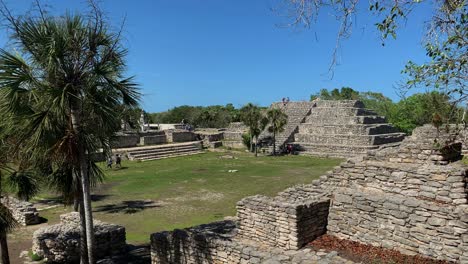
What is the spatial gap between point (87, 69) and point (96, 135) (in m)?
1.43

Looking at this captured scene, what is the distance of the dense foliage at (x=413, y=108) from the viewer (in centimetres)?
573

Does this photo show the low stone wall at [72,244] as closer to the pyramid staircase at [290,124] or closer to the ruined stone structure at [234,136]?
the pyramid staircase at [290,124]

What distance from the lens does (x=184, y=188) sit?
2014cm

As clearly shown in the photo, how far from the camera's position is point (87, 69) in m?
7.57

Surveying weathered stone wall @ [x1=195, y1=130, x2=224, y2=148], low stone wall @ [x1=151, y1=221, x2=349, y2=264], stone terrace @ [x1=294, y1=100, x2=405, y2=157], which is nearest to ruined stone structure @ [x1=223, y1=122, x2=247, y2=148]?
weathered stone wall @ [x1=195, y1=130, x2=224, y2=148]

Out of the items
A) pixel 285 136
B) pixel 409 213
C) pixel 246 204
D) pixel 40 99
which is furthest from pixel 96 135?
pixel 285 136

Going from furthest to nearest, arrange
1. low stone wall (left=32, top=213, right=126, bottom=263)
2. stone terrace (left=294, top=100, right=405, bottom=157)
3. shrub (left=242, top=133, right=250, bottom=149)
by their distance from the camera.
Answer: shrub (left=242, top=133, right=250, bottom=149) < stone terrace (left=294, top=100, right=405, bottom=157) < low stone wall (left=32, top=213, right=126, bottom=263)

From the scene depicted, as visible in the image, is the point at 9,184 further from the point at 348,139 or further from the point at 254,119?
the point at 348,139

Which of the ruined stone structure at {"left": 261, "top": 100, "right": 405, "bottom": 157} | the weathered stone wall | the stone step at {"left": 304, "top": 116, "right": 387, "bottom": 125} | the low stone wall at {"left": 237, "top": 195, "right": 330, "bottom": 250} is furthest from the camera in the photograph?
the weathered stone wall

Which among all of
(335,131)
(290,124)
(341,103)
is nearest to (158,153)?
(290,124)

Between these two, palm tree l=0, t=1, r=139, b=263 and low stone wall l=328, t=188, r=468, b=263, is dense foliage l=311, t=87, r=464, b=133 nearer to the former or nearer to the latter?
low stone wall l=328, t=188, r=468, b=263

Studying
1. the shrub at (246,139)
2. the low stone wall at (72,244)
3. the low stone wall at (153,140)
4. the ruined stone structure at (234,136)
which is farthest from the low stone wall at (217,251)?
the ruined stone structure at (234,136)

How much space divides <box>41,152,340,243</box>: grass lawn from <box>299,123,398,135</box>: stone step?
594 centimetres

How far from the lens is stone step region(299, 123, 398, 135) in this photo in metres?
34.5
